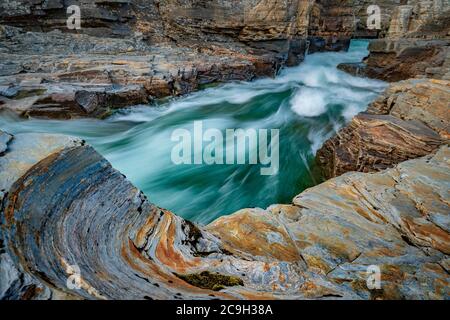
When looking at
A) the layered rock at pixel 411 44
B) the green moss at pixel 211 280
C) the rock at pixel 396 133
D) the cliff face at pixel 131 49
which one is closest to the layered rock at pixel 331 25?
the cliff face at pixel 131 49

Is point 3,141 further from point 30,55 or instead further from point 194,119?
point 30,55

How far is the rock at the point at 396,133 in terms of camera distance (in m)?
5.70

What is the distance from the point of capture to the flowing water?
260 inches

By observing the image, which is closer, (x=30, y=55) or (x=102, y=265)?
(x=102, y=265)

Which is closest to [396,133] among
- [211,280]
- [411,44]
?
[211,280]

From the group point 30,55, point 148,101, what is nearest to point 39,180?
point 148,101

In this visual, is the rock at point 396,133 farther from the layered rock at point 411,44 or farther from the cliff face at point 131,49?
the cliff face at point 131,49

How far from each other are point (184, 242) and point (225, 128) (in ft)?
21.9

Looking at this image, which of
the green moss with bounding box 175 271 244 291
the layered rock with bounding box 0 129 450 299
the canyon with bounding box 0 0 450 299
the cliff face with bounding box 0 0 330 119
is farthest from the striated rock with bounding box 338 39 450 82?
the green moss with bounding box 175 271 244 291

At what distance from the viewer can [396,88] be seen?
747 cm

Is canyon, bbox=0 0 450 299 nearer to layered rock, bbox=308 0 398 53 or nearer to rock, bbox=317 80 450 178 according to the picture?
rock, bbox=317 80 450 178
